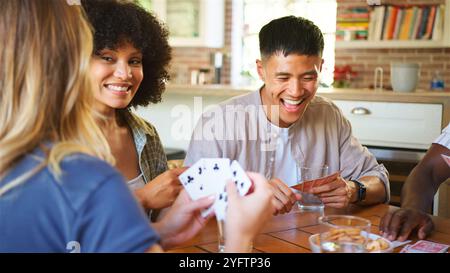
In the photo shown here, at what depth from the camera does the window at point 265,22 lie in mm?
5707

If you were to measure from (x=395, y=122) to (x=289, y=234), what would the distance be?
2.21m

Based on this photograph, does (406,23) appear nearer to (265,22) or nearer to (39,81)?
(265,22)

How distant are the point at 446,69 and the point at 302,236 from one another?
4401mm

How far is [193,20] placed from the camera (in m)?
5.85

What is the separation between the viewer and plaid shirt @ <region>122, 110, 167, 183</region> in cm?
208

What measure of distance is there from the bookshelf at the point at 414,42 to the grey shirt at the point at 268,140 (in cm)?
288

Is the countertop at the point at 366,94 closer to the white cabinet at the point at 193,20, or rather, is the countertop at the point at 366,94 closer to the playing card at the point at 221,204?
the white cabinet at the point at 193,20

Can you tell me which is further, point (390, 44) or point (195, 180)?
point (390, 44)

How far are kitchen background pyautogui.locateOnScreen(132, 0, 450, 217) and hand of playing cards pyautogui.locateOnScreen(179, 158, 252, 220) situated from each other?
6.99 ft

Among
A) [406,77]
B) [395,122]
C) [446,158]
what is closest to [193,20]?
[406,77]
